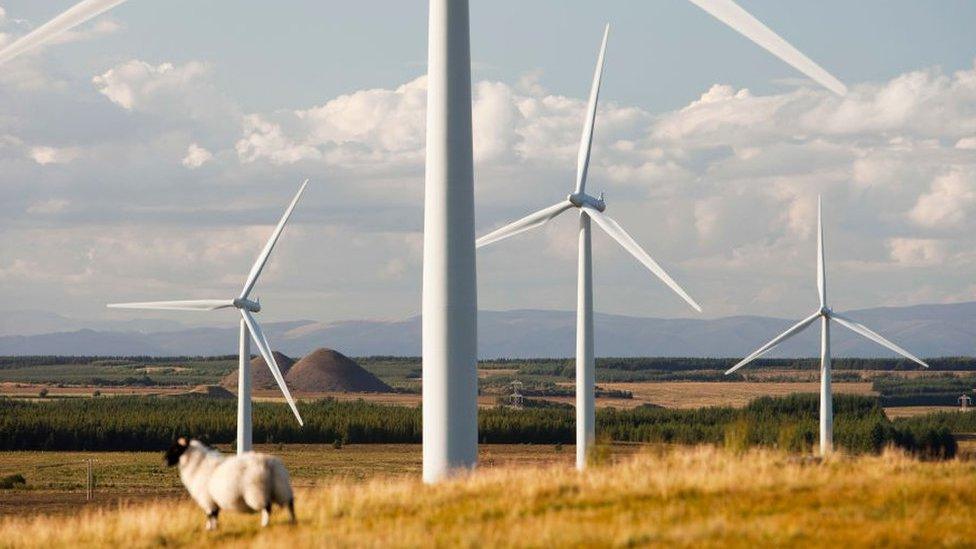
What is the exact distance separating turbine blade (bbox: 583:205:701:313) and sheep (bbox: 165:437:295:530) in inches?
841

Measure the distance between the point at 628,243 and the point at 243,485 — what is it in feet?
76.9

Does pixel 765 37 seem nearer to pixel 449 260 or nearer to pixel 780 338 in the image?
pixel 449 260

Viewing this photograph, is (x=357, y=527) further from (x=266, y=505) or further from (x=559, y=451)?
(x=559, y=451)

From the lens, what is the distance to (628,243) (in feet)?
142

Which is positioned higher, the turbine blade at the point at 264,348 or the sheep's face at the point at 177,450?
the turbine blade at the point at 264,348

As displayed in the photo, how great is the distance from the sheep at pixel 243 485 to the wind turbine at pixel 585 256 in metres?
16.9

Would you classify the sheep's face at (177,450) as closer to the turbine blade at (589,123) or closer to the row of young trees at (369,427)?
the turbine blade at (589,123)

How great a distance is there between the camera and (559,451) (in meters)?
140

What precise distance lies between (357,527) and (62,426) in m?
139

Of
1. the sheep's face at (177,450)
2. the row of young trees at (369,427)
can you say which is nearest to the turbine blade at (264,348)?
the sheep's face at (177,450)

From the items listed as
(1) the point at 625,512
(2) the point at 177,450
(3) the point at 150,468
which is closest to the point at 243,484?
(2) the point at 177,450

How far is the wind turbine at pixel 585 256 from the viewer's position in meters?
41.3

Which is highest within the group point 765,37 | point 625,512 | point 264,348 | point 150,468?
point 765,37

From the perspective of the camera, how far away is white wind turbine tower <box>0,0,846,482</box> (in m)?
26.1
